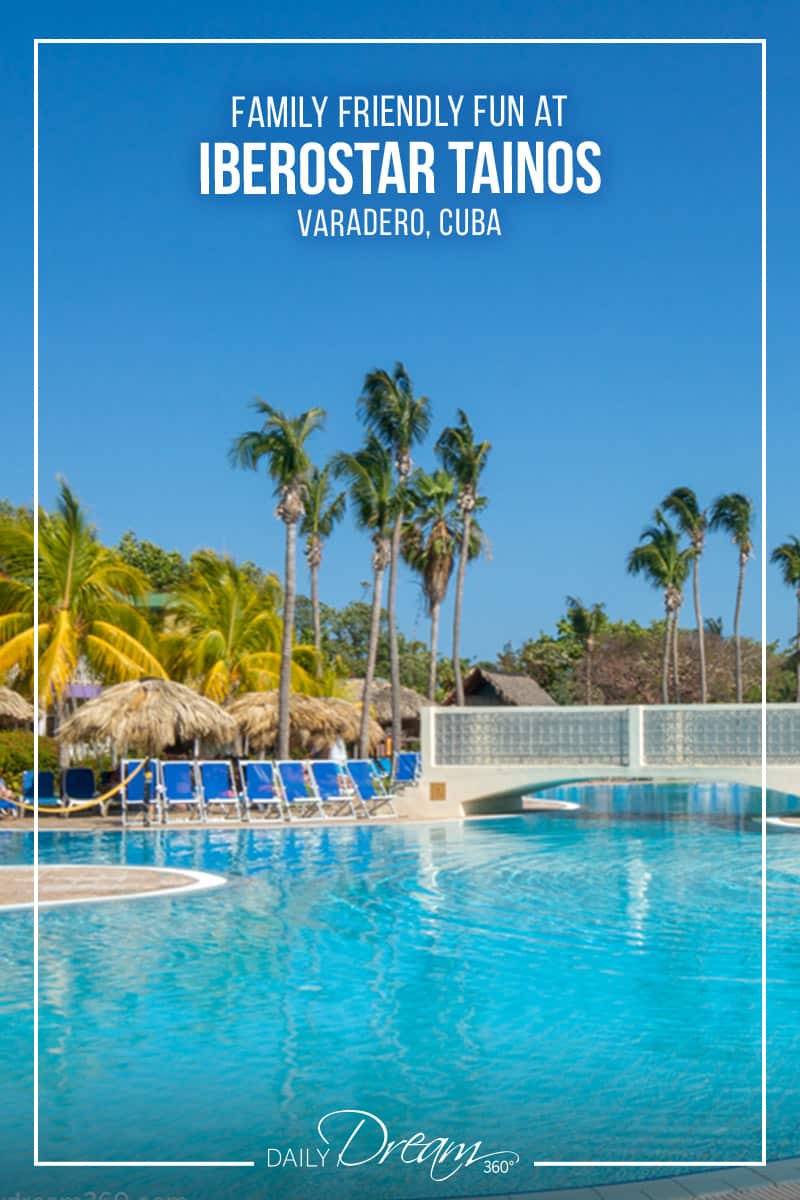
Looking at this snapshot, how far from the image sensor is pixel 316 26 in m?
8.56

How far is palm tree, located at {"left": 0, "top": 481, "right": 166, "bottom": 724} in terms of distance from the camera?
24266mm

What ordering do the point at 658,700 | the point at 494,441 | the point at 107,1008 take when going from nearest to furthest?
the point at 107,1008
the point at 494,441
the point at 658,700

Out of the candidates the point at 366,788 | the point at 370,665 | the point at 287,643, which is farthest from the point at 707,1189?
the point at 370,665

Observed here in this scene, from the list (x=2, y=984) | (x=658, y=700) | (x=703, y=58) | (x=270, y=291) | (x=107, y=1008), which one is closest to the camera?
(x=703, y=58)

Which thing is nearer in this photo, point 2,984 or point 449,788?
point 2,984

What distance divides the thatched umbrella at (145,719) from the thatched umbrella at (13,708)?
6.61 metres

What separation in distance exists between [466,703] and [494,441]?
32.6 feet

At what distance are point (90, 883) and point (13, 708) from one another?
53.6 feet

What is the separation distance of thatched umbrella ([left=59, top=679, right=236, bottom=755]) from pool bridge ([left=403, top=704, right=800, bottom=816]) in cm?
378

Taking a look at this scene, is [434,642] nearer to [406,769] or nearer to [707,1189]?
[406,769]

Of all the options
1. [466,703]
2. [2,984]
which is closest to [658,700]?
[466,703]

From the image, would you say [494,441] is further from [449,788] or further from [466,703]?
[449,788]

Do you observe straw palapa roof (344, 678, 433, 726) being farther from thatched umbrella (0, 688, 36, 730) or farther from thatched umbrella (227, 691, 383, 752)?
thatched umbrella (0, 688, 36, 730)

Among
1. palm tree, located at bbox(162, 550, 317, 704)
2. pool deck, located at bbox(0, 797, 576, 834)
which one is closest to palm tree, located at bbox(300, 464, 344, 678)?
palm tree, located at bbox(162, 550, 317, 704)
